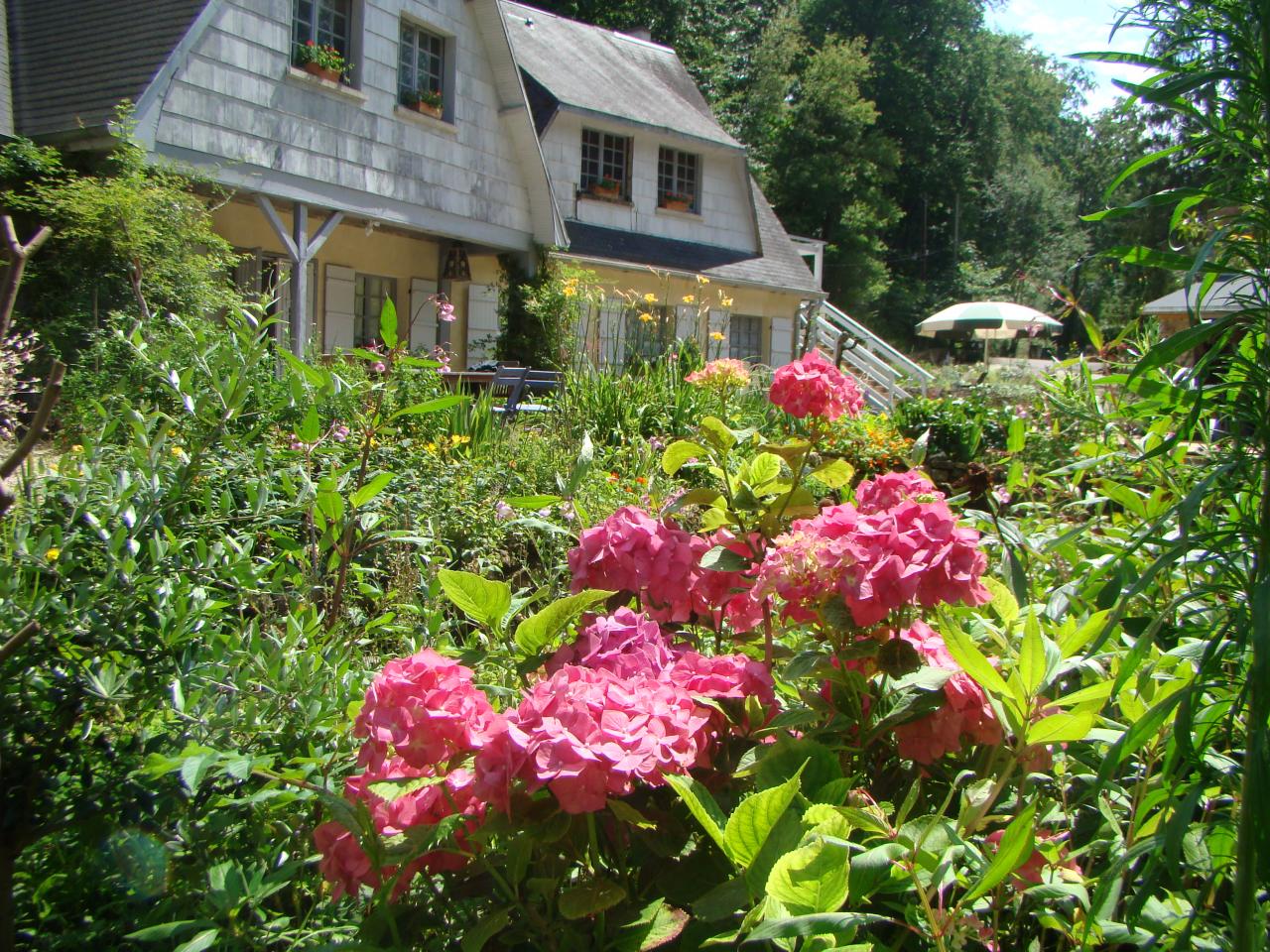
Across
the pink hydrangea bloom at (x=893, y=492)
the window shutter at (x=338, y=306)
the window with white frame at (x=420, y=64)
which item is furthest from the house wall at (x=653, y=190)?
the pink hydrangea bloom at (x=893, y=492)

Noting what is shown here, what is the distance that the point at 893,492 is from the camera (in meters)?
1.73

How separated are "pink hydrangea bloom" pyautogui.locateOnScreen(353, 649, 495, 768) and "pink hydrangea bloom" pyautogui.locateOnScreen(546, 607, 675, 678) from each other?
7.7 inches

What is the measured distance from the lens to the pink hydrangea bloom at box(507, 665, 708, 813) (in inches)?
44.7

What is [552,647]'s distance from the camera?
5.24 ft

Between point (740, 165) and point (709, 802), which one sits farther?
point (740, 165)

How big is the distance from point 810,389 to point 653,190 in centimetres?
1542

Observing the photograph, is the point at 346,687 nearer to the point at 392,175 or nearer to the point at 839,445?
the point at 839,445

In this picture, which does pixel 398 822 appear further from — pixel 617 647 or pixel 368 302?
pixel 368 302

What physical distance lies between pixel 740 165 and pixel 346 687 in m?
17.5

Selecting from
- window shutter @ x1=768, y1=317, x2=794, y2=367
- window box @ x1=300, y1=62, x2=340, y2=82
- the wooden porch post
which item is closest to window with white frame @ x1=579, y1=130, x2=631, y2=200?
window shutter @ x1=768, y1=317, x2=794, y2=367

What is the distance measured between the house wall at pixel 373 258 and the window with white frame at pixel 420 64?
1855 mm

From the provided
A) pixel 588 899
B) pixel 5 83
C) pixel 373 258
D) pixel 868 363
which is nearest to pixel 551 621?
pixel 588 899

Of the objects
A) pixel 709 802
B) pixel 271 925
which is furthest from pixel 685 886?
pixel 271 925

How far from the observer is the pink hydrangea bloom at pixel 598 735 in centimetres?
114
